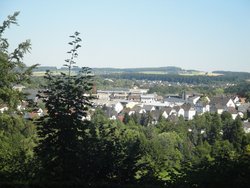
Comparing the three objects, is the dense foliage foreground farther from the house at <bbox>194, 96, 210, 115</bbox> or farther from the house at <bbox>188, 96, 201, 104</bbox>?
the house at <bbox>188, 96, 201, 104</bbox>

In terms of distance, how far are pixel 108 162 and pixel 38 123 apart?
5.84 feet

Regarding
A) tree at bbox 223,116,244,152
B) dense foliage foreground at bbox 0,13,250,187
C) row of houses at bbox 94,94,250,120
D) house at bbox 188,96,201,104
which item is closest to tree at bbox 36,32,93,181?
dense foliage foreground at bbox 0,13,250,187

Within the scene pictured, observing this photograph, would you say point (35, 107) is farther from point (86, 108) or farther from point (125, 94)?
point (125, 94)

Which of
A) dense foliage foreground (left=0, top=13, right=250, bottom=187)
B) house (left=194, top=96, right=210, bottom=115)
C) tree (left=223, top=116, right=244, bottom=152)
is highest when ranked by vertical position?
dense foliage foreground (left=0, top=13, right=250, bottom=187)

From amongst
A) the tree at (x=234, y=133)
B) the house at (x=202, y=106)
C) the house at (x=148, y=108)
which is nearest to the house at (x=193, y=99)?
the house at (x=202, y=106)

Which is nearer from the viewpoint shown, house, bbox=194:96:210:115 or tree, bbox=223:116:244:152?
tree, bbox=223:116:244:152

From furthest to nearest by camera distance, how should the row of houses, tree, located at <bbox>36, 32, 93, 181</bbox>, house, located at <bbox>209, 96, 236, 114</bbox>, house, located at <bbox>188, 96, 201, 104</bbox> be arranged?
house, located at <bbox>188, 96, 201, 104</bbox> < house, located at <bbox>209, 96, 236, 114</bbox> < the row of houses < tree, located at <bbox>36, 32, 93, 181</bbox>

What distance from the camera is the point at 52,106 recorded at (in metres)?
7.78

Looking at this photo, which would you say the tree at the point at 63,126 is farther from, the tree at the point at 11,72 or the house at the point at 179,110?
the house at the point at 179,110

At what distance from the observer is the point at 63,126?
7.55m

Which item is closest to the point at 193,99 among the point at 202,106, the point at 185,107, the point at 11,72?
the point at 202,106

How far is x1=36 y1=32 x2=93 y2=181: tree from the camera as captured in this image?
7304 millimetres

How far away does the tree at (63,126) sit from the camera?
24.0 feet

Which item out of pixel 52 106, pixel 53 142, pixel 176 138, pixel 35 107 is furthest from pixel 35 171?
pixel 176 138
